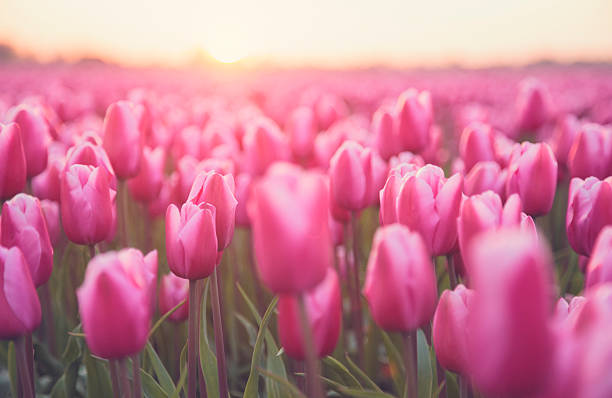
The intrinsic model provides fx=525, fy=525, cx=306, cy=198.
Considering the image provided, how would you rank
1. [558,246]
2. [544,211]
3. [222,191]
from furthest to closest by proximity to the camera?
[558,246], [544,211], [222,191]

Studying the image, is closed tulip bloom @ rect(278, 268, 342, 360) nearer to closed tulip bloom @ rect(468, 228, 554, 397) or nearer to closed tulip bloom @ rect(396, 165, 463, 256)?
closed tulip bloom @ rect(396, 165, 463, 256)

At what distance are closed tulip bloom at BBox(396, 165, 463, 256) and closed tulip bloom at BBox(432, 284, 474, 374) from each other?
0.17 metres

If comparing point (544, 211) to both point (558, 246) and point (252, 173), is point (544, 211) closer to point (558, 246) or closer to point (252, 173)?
point (252, 173)

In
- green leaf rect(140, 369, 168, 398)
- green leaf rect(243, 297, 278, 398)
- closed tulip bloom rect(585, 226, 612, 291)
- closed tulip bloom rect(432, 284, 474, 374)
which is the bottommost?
green leaf rect(140, 369, 168, 398)

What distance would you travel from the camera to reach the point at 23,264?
1066 millimetres

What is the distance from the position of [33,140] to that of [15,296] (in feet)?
3.25

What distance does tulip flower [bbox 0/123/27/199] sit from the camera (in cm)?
157

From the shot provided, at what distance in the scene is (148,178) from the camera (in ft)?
7.21

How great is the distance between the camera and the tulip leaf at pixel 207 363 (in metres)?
1.34

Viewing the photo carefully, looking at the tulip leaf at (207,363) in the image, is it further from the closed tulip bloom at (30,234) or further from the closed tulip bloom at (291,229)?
the closed tulip bloom at (291,229)

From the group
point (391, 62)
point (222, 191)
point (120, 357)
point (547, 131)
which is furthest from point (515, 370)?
point (391, 62)

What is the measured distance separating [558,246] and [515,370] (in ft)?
10.1

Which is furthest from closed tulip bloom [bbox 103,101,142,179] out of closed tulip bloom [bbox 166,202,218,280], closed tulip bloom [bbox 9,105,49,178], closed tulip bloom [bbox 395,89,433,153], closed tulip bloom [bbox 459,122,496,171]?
closed tulip bloom [bbox 459,122,496,171]

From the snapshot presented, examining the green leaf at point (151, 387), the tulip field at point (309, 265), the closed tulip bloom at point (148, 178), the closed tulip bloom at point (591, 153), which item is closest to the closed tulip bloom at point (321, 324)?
the tulip field at point (309, 265)
